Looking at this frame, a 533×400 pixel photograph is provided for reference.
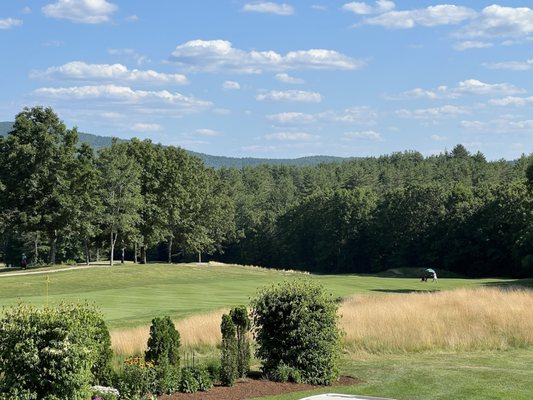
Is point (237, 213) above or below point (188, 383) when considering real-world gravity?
above

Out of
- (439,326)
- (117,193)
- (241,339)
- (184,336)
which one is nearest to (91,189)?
(117,193)

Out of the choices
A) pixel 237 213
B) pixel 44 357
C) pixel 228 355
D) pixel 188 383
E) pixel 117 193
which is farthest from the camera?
pixel 237 213

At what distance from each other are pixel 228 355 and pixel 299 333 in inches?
64.9

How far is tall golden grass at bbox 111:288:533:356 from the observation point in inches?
726

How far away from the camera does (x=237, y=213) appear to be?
125 metres

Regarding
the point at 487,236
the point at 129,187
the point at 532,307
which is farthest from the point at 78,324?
the point at 487,236

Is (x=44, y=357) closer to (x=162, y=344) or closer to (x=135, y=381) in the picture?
(x=135, y=381)

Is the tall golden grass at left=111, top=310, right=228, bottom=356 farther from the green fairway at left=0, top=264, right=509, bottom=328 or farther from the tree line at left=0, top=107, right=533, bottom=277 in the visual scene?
the tree line at left=0, top=107, right=533, bottom=277

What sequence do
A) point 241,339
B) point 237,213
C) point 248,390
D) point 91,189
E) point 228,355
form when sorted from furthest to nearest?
1. point 237,213
2. point 91,189
3. point 241,339
4. point 228,355
5. point 248,390

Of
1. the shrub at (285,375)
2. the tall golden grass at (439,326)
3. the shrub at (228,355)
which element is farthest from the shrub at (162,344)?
the tall golden grass at (439,326)

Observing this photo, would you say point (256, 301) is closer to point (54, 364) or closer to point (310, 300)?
point (310, 300)

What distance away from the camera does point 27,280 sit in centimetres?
4712

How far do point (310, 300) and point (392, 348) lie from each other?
5088mm

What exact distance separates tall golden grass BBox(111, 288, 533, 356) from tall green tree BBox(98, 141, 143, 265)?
42248mm
